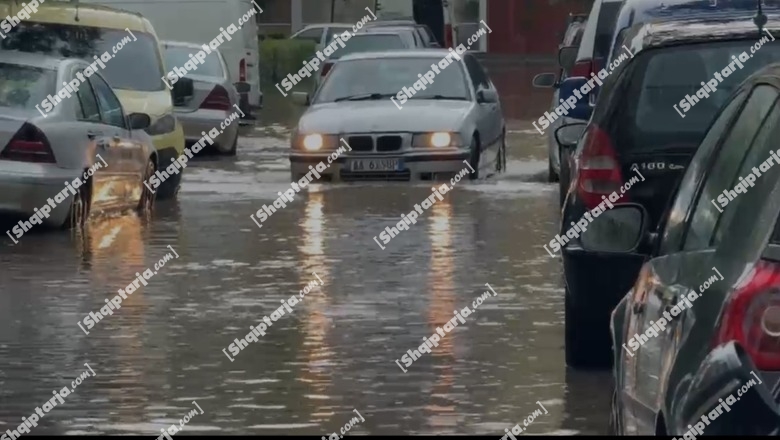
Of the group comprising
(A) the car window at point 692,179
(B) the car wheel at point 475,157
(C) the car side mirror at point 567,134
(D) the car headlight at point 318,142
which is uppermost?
(A) the car window at point 692,179

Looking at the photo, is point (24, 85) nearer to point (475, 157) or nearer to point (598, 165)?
point (475, 157)

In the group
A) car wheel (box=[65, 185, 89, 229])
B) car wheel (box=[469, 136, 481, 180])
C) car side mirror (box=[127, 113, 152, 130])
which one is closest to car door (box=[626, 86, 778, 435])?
car wheel (box=[65, 185, 89, 229])

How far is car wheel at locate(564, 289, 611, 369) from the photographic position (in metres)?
9.38

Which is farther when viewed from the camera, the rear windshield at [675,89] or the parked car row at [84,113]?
the parked car row at [84,113]

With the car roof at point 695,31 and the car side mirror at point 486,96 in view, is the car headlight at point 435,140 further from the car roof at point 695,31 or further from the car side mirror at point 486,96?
the car roof at point 695,31

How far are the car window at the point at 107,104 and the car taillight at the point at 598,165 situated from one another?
26.9 feet

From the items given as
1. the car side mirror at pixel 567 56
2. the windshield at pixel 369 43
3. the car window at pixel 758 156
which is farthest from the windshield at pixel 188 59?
the car window at pixel 758 156

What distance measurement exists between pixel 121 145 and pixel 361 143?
11.6ft

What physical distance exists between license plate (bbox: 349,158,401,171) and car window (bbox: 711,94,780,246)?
567 inches

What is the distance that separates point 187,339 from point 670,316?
18.8 ft

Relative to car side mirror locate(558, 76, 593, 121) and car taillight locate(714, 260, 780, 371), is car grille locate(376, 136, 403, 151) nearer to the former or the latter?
car side mirror locate(558, 76, 593, 121)

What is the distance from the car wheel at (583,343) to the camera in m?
9.38

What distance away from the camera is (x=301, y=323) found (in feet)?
36.4

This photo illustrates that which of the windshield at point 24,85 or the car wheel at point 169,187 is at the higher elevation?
the windshield at point 24,85
